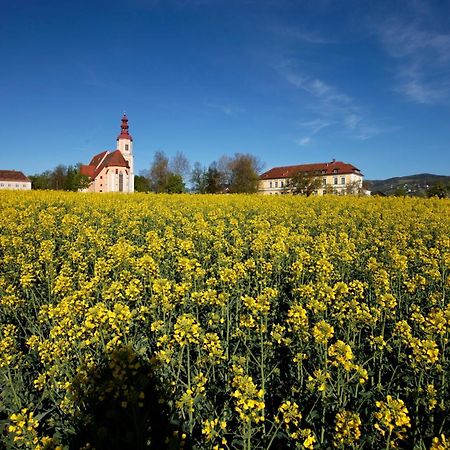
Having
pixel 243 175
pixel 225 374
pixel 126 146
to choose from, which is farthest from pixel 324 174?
pixel 225 374

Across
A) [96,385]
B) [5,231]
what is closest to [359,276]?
[96,385]

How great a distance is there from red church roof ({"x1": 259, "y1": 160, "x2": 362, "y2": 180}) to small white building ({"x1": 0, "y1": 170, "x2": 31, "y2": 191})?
8015 centimetres

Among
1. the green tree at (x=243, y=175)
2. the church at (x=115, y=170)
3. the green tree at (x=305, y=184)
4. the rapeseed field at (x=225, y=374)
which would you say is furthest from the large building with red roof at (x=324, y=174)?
the rapeseed field at (x=225, y=374)

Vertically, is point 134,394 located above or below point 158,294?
below

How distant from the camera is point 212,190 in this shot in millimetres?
73625

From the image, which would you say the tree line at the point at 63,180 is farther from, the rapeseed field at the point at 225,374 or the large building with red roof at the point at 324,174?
the rapeseed field at the point at 225,374

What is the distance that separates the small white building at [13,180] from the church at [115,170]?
2192cm

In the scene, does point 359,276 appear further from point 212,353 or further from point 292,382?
point 212,353

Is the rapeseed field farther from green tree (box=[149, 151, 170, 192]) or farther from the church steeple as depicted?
the church steeple

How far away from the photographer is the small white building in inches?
4164

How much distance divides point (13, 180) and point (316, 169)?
337 feet

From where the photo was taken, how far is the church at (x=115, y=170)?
300 ft

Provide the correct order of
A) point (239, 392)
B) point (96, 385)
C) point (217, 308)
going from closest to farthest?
point (239, 392) → point (96, 385) → point (217, 308)

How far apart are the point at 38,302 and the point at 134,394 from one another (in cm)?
415
